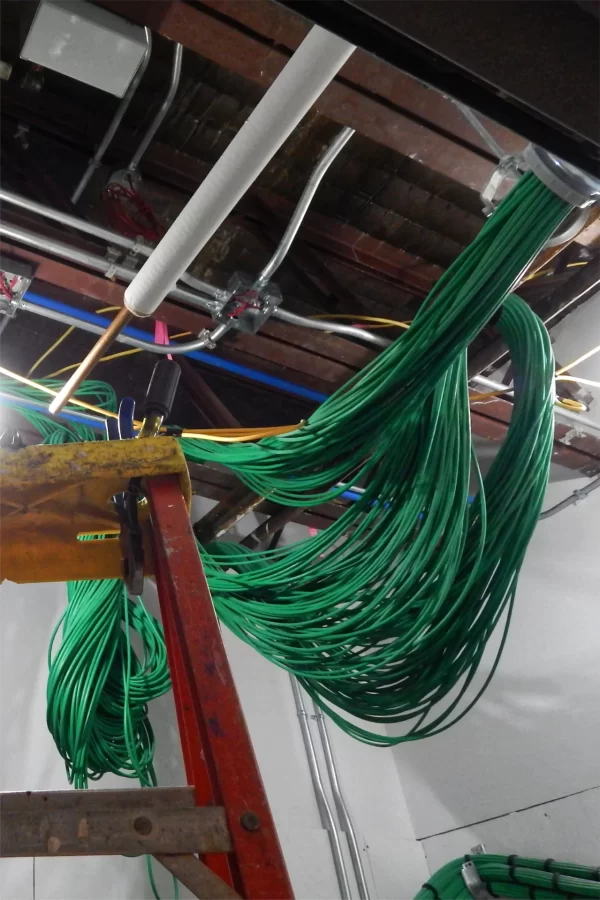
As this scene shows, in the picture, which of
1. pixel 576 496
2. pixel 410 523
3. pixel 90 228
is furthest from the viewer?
pixel 576 496

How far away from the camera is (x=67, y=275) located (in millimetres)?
1444

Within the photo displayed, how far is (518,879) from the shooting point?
5.64 feet

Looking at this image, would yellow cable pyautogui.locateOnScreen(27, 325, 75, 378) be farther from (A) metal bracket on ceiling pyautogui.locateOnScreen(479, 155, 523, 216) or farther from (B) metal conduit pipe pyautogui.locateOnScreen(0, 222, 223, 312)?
(A) metal bracket on ceiling pyautogui.locateOnScreen(479, 155, 523, 216)

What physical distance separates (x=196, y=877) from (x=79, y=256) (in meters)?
1.20

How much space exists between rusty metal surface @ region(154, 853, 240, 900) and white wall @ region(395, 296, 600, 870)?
1.66m

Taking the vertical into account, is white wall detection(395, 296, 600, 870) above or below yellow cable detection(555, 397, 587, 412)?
below

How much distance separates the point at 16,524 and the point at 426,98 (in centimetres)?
105

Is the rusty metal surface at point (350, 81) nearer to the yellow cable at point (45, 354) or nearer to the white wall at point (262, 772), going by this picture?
the yellow cable at point (45, 354)

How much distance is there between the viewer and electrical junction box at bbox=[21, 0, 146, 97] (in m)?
1.14

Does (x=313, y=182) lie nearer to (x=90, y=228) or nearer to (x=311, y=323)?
(x=311, y=323)

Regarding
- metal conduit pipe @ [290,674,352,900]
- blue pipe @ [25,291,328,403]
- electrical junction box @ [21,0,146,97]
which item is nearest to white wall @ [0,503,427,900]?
metal conduit pipe @ [290,674,352,900]

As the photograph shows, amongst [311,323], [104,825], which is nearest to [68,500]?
[104,825]

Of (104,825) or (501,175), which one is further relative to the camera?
(501,175)

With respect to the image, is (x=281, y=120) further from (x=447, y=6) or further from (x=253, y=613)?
(x=253, y=613)
